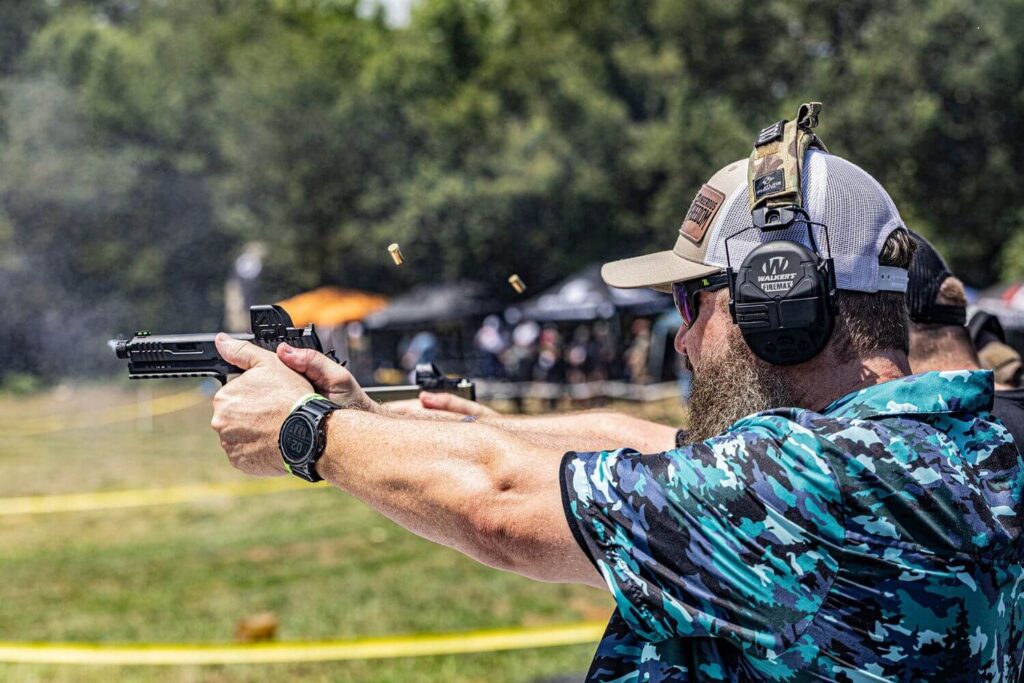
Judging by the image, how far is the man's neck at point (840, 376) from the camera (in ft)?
5.59

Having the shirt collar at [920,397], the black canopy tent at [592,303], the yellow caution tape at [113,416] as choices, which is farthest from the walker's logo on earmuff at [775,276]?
the black canopy tent at [592,303]

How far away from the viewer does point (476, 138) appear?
29.2 meters

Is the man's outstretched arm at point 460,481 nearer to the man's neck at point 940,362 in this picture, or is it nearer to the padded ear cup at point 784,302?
the padded ear cup at point 784,302

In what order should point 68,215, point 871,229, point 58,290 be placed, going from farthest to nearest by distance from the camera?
point 58,290
point 68,215
point 871,229

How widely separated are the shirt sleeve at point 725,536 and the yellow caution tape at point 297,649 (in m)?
4.29

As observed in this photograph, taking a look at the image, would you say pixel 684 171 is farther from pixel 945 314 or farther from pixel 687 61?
pixel 945 314

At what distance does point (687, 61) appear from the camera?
2844 centimetres

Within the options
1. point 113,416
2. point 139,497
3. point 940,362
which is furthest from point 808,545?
point 113,416

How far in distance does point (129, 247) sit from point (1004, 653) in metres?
16.5

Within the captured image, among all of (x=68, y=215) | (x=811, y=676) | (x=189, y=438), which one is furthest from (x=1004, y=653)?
(x=189, y=438)

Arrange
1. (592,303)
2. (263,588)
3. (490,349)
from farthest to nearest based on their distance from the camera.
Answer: (490,349) → (592,303) → (263,588)

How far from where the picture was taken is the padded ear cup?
1.64 meters

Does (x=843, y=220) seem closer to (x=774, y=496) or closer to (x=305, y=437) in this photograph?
(x=774, y=496)

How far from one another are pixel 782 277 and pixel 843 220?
17 centimetres
